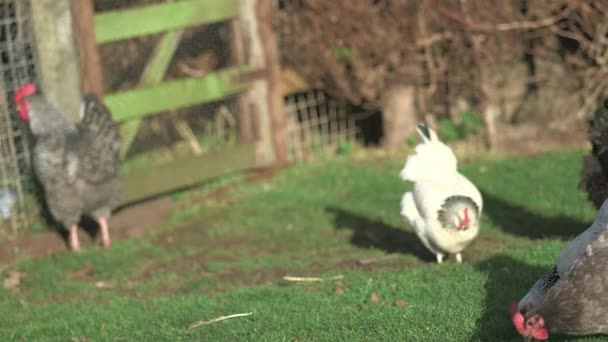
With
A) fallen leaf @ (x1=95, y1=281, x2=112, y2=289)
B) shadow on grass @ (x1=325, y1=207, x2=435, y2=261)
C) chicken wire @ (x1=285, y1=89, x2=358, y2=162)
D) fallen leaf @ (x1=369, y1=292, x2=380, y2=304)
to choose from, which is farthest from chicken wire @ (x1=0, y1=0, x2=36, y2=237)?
fallen leaf @ (x1=369, y1=292, x2=380, y2=304)

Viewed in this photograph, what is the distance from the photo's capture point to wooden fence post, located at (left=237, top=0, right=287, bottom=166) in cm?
1057

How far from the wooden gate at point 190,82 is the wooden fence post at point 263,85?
1cm

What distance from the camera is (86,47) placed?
8.90 metres

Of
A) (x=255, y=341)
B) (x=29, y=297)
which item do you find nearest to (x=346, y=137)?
(x=29, y=297)

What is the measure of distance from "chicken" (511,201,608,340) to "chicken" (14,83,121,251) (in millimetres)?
4619

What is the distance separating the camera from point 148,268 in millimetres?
8094

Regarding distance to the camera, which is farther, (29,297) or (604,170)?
(29,297)

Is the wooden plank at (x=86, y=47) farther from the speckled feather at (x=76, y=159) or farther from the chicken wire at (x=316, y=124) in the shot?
the chicken wire at (x=316, y=124)

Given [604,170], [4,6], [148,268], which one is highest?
[4,6]

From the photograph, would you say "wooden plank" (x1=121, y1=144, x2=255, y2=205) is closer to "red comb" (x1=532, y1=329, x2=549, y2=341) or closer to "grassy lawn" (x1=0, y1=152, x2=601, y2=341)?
"grassy lawn" (x1=0, y1=152, x2=601, y2=341)

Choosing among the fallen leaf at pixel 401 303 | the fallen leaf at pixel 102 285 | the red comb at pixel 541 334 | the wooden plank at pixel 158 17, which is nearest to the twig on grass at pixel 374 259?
the fallen leaf at pixel 401 303

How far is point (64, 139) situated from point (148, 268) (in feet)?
4.34

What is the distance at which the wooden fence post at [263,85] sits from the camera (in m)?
→ 10.6

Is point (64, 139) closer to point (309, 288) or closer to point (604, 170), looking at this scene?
point (309, 288)
